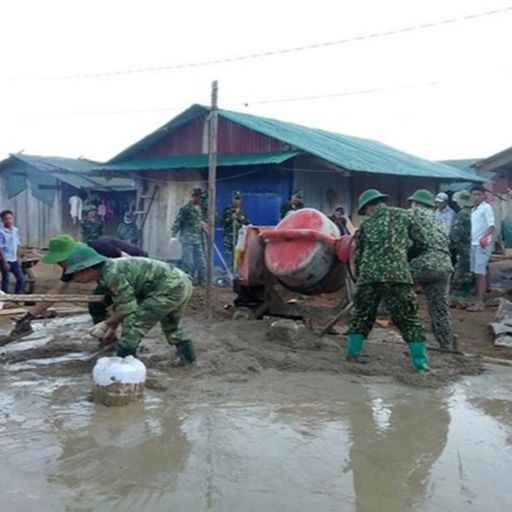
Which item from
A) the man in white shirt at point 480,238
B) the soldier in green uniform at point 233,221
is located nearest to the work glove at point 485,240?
the man in white shirt at point 480,238

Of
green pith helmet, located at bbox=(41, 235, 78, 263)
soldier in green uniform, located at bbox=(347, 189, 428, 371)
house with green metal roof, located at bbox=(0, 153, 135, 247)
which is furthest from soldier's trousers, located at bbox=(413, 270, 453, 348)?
house with green metal roof, located at bbox=(0, 153, 135, 247)

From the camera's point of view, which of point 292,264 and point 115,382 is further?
point 292,264

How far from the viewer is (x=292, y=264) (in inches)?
263

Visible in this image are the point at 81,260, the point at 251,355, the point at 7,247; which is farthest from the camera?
the point at 7,247

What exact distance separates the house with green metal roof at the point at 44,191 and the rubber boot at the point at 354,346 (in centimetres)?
1459

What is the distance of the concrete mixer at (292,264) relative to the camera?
666 cm

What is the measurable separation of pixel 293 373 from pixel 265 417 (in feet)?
4.01

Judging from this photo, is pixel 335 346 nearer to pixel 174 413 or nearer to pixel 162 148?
pixel 174 413

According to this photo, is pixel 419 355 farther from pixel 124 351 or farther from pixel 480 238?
pixel 480 238

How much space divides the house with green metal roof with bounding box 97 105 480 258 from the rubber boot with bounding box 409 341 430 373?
7.25 m

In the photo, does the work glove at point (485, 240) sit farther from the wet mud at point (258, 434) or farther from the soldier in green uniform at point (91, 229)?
the soldier in green uniform at point (91, 229)

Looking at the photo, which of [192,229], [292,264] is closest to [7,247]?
[192,229]

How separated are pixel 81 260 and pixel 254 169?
9.41 m

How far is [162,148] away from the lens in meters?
16.0
